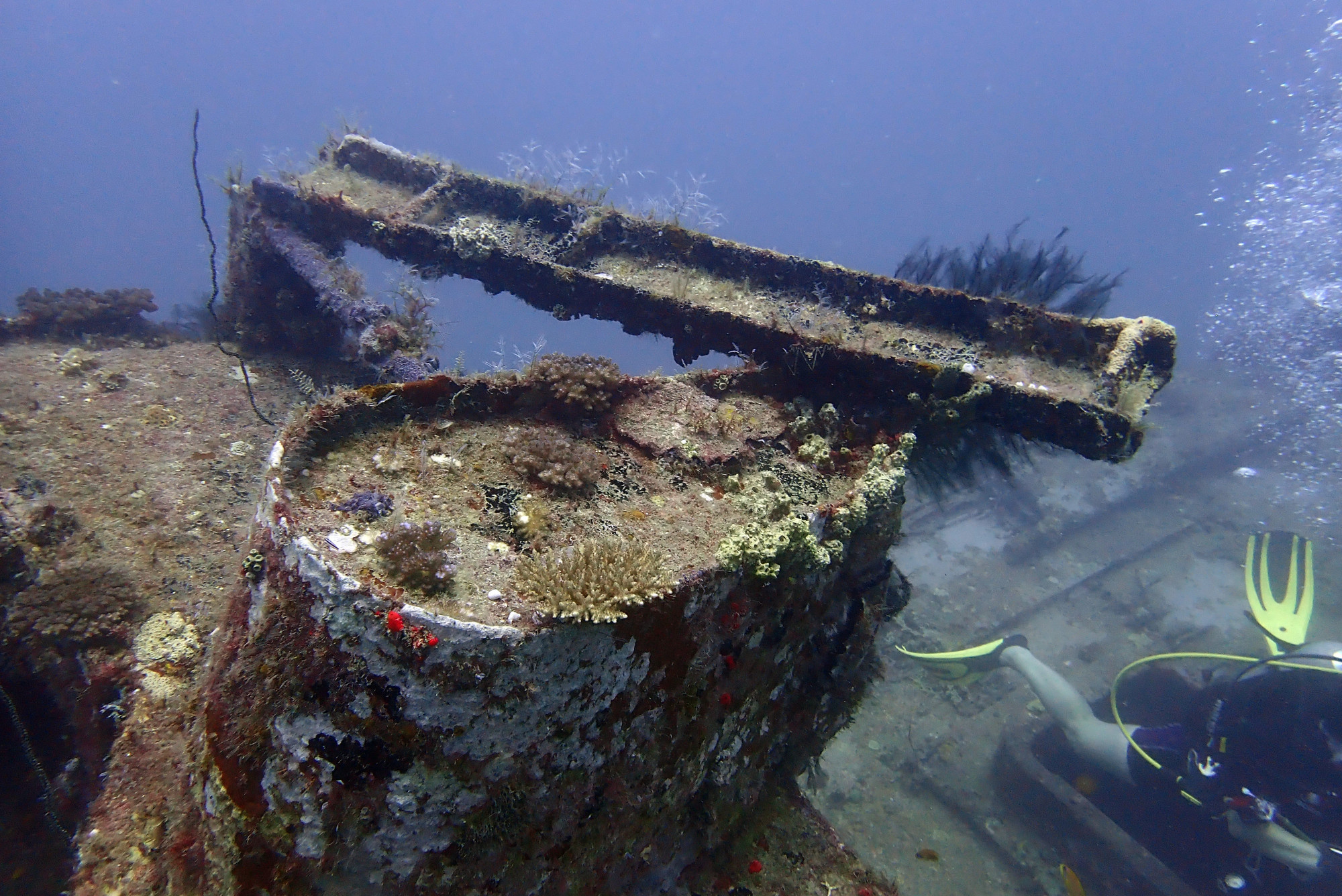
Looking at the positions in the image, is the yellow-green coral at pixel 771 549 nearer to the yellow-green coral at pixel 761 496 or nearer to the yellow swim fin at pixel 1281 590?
the yellow-green coral at pixel 761 496

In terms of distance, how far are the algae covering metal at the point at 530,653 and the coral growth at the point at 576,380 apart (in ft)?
0.30

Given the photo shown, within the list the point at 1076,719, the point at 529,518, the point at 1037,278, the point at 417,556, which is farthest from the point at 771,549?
the point at 1076,719

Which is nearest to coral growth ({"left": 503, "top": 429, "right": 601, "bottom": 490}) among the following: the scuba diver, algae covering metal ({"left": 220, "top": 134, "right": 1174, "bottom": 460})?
algae covering metal ({"left": 220, "top": 134, "right": 1174, "bottom": 460})

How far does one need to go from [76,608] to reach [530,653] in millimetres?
4585

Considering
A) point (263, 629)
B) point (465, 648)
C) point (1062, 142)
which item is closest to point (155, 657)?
point (263, 629)

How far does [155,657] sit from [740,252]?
7141 mm

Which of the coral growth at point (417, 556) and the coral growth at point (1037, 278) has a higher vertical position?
the coral growth at point (1037, 278)

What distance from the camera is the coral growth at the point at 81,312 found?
32.5 ft

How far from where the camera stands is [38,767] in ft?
→ 14.8

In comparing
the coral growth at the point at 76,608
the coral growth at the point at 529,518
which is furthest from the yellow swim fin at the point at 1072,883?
the coral growth at the point at 76,608

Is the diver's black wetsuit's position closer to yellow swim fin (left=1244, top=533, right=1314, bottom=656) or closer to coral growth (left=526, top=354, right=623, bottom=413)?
yellow swim fin (left=1244, top=533, right=1314, bottom=656)

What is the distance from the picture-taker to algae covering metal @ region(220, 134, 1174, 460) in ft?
19.0

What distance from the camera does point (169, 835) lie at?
336 cm

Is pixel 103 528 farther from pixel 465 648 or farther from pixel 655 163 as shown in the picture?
pixel 655 163
